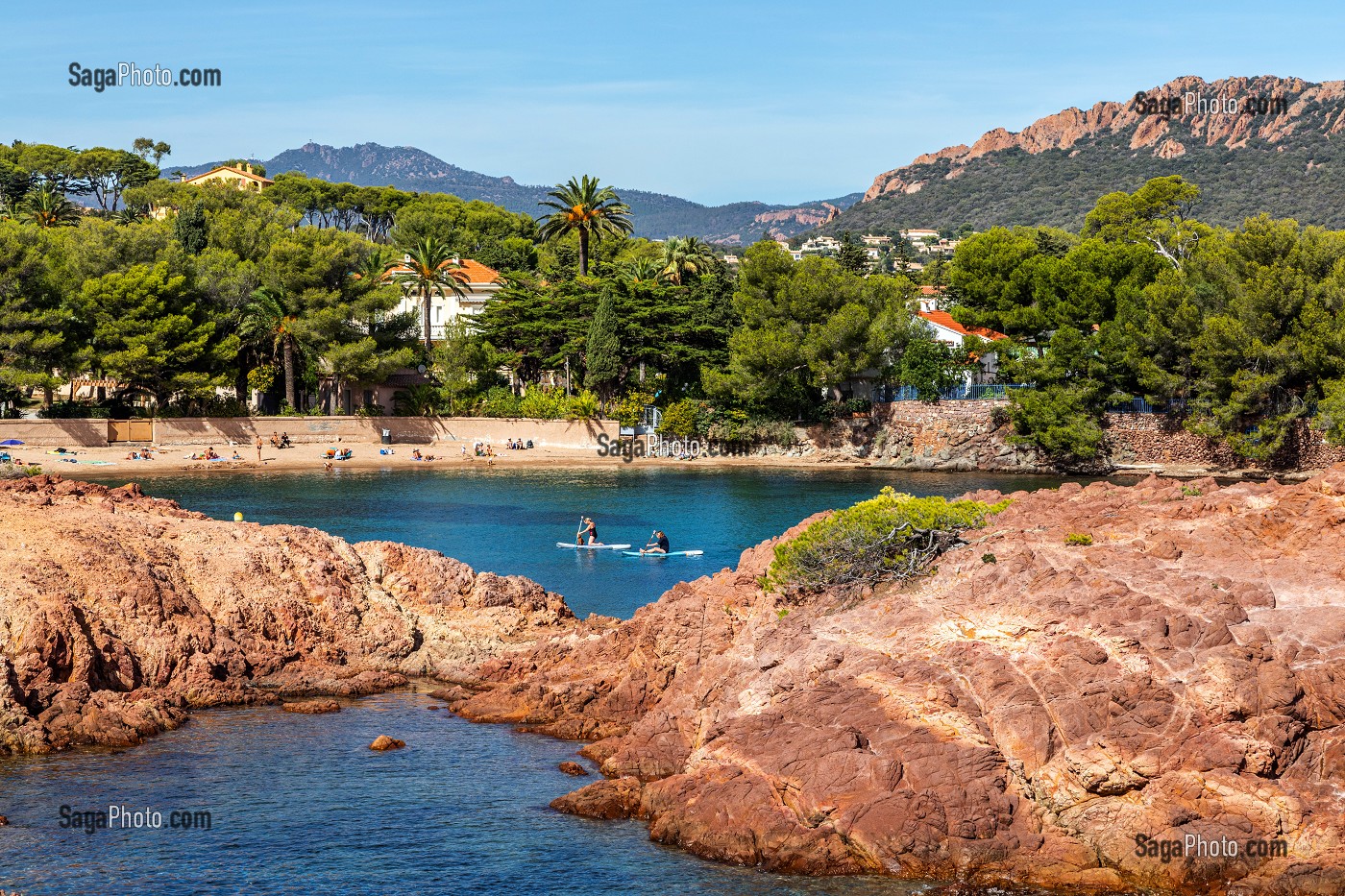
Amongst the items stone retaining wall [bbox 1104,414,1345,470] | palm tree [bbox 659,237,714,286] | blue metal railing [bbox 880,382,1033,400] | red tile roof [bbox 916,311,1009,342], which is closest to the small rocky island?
stone retaining wall [bbox 1104,414,1345,470]

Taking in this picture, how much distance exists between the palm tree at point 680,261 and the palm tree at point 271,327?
26.2 meters

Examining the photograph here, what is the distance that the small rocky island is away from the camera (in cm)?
1897

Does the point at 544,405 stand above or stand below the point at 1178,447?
above

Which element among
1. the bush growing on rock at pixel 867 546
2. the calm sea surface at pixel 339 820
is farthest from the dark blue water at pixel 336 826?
the bush growing on rock at pixel 867 546

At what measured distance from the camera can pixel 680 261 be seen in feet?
308

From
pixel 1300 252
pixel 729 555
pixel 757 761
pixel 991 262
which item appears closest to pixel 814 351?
pixel 991 262

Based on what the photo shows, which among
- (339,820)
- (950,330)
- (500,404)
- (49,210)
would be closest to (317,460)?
(500,404)

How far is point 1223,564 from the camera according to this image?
2422cm

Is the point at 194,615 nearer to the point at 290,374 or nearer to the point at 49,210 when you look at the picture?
the point at 290,374

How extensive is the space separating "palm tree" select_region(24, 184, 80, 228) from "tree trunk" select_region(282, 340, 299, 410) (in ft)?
116

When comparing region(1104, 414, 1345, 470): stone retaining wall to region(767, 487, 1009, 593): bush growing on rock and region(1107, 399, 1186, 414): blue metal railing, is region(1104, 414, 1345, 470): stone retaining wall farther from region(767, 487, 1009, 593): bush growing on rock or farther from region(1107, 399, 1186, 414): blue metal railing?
region(767, 487, 1009, 593): bush growing on rock

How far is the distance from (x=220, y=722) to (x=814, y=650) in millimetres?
11484

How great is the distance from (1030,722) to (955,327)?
74.5 meters

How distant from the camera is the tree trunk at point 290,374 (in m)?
80.2
